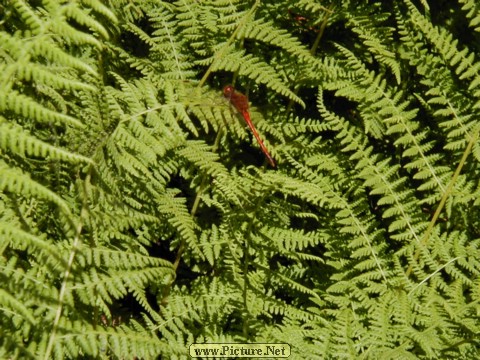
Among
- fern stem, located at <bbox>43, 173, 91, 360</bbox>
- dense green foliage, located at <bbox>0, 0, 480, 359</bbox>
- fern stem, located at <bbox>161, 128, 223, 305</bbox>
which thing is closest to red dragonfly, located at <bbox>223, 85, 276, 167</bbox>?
dense green foliage, located at <bbox>0, 0, 480, 359</bbox>

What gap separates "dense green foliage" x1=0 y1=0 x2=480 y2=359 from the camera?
1.69m

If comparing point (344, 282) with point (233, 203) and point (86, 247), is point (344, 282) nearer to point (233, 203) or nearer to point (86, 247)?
point (233, 203)

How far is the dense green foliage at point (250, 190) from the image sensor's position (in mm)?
1688

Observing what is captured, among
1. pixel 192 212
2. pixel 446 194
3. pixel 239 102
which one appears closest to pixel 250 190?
pixel 192 212

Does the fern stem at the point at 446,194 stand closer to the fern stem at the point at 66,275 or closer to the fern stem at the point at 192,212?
the fern stem at the point at 192,212

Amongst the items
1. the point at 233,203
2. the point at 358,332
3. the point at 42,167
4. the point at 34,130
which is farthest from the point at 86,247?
the point at 358,332

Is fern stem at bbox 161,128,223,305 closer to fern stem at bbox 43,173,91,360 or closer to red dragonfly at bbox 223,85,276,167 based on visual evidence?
red dragonfly at bbox 223,85,276,167

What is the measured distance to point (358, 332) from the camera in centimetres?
184

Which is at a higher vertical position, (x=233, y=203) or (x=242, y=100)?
(x=242, y=100)

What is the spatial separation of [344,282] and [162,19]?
1.32m

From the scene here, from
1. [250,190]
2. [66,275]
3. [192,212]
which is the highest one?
[250,190]

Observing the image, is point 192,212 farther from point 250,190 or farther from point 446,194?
point 446,194

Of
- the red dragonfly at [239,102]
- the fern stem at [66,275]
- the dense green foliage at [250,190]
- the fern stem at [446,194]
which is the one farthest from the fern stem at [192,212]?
the fern stem at [446,194]

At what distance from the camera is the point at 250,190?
212 cm
